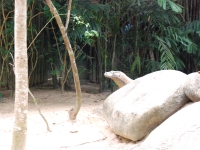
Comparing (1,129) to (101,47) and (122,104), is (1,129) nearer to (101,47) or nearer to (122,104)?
(122,104)

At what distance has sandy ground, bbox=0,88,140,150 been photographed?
3088 mm

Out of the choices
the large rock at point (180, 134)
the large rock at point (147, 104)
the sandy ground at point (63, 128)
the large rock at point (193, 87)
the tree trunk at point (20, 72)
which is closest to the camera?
the large rock at point (180, 134)

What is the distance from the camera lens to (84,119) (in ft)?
13.3

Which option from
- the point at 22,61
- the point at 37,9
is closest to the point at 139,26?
the point at 37,9

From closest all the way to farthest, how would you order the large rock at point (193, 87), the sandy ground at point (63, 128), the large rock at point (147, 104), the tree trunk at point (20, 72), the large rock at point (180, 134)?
the large rock at point (180, 134) < the tree trunk at point (20, 72) < the large rock at point (193, 87) < the large rock at point (147, 104) < the sandy ground at point (63, 128)

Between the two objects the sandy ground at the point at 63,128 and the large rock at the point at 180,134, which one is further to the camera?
the sandy ground at the point at 63,128

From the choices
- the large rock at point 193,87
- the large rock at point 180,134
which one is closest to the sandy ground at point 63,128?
the large rock at point 180,134

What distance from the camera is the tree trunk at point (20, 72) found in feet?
7.55

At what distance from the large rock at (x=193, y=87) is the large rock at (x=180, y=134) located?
10cm

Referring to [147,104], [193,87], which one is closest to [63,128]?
[147,104]

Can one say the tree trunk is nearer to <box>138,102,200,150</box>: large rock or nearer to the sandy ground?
the sandy ground

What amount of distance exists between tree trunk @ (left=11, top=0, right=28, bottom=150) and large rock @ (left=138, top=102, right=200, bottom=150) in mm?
985

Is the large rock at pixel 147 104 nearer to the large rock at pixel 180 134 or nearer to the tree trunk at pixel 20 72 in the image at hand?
the large rock at pixel 180 134

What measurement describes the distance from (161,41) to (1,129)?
3.34 m
